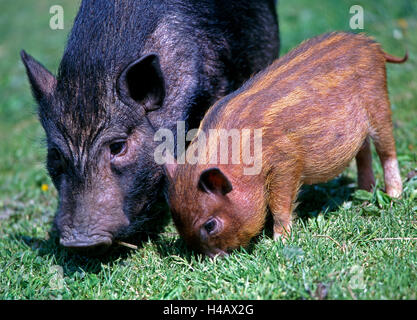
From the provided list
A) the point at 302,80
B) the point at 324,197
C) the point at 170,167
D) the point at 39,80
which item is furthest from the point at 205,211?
the point at 39,80

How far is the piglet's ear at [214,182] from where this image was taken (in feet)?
11.4

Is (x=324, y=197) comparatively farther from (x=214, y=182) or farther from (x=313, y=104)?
(x=214, y=182)

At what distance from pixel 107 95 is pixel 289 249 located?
5.63 feet

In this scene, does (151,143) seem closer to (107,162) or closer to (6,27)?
(107,162)

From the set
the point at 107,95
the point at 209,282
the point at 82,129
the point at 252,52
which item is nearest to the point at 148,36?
the point at 107,95

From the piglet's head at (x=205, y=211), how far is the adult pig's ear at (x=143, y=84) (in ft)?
2.31

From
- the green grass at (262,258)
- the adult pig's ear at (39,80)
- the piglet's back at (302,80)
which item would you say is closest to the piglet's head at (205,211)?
the green grass at (262,258)

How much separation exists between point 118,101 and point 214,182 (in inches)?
40.3

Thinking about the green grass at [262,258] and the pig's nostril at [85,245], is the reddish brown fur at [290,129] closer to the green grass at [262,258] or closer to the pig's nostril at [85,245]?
the green grass at [262,258]

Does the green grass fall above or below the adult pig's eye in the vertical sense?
below

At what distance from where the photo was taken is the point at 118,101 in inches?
158

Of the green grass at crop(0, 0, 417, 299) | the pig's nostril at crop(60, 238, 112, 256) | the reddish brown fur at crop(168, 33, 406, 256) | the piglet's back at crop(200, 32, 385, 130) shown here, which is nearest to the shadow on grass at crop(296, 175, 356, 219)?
the green grass at crop(0, 0, 417, 299)

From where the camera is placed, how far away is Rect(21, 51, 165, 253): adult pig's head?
3.86 m

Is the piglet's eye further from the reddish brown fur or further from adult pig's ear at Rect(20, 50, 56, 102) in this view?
adult pig's ear at Rect(20, 50, 56, 102)
